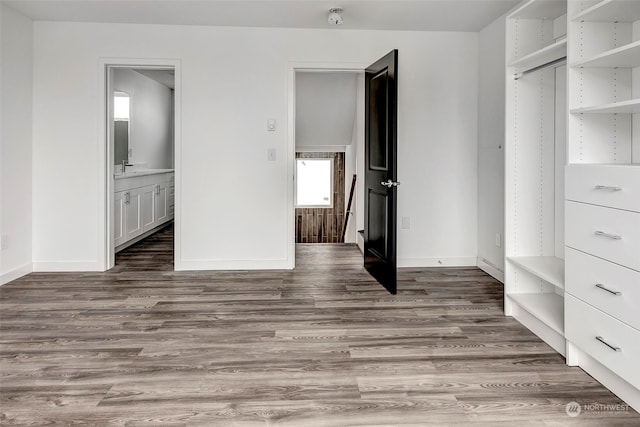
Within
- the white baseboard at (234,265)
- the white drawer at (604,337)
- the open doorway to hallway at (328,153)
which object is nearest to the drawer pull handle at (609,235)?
the white drawer at (604,337)

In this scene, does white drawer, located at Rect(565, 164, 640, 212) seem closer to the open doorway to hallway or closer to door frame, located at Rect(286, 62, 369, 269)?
door frame, located at Rect(286, 62, 369, 269)

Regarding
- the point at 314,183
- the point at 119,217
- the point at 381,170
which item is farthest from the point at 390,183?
the point at 314,183

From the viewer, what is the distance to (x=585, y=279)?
87.9 inches

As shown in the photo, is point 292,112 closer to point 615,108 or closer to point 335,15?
point 335,15

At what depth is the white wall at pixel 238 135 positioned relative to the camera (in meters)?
4.37

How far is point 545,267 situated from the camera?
2852 millimetres

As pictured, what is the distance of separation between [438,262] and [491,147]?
3.99ft

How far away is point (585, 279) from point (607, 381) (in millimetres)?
457

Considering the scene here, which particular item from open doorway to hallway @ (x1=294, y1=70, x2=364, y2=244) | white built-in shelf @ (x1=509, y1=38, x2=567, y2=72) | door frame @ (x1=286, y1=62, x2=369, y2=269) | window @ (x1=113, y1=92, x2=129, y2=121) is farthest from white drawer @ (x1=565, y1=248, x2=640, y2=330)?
window @ (x1=113, y1=92, x2=129, y2=121)

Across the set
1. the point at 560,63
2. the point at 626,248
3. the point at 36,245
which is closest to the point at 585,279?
the point at 626,248

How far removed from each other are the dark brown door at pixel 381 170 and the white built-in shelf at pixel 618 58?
162 centimetres

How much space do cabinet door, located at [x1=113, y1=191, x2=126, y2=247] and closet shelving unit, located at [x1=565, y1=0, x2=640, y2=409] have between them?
4.33 metres

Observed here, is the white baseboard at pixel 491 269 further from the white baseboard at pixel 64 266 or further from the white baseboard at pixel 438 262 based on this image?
the white baseboard at pixel 64 266

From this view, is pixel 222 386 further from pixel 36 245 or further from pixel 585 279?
pixel 36 245
